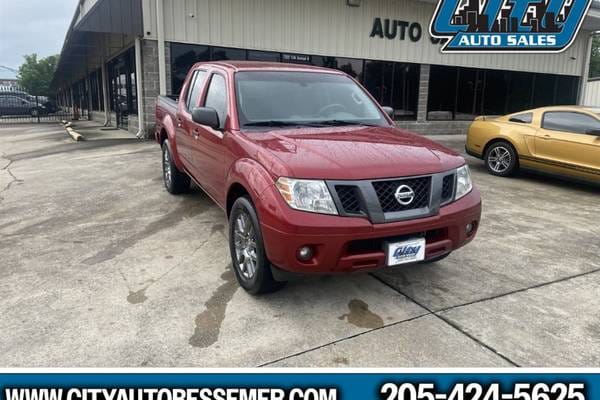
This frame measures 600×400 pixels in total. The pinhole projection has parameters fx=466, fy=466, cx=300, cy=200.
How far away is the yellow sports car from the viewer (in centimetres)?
757

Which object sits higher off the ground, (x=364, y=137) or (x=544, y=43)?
(x=544, y=43)

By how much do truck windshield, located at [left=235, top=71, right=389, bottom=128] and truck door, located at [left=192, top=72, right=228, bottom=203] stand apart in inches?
9.1

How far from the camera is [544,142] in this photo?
26.7 feet

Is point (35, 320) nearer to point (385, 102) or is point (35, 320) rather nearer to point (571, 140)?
point (571, 140)

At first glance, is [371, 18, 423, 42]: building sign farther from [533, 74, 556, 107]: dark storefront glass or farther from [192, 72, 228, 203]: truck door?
[192, 72, 228, 203]: truck door

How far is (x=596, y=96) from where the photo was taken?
2370 cm

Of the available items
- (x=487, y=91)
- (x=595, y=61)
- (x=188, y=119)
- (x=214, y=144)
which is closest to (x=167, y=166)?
(x=188, y=119)

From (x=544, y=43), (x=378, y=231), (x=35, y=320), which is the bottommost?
(x=35, y=320)

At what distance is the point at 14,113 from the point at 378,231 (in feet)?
116

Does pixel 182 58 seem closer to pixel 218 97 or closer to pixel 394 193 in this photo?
pixel 218 97

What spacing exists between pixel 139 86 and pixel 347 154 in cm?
1100

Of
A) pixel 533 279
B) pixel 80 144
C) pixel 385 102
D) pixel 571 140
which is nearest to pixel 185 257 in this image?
pixel 533 279

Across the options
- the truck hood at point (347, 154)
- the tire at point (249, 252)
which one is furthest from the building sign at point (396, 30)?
the tire at point (249, 252)

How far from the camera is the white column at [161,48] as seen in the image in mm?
11727
